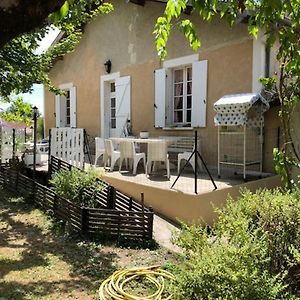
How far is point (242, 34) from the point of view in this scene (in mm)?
7664

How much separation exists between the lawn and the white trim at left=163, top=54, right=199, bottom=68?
17.1 ft

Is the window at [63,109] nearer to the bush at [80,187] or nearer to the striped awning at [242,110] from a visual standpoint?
the striped awning at [242,110]

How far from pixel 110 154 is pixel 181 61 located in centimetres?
300

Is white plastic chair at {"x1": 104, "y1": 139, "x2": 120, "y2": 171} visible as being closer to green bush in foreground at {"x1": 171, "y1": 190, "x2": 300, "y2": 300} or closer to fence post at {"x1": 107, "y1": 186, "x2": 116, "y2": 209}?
fence post at {"x1": 107, "y1": 186, "x2": 116, "y2": 209}

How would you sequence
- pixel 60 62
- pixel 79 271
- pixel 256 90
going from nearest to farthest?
1. pixel 79 271
2. pixel 256 90
3. pixel 60 62

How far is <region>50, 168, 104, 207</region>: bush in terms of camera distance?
561 cm

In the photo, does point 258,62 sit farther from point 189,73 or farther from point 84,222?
point 84,222

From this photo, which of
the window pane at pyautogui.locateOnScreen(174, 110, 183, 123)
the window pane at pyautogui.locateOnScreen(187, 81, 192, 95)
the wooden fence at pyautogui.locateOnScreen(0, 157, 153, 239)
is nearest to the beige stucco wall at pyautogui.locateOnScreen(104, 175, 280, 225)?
the wooden fence at pyautogui.locateOnScreen(0, 157, 153, 239)

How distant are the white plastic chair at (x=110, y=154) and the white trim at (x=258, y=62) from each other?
134 inches

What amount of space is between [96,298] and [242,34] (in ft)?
21.0

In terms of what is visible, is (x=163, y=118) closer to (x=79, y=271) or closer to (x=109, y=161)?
(x=109, y=161)

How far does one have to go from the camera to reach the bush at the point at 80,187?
5.61 metres

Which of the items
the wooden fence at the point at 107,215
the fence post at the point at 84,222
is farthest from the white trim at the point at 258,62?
the fence post at the point at 84,222

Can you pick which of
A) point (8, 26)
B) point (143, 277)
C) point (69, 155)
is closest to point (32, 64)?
point (69, 155)
